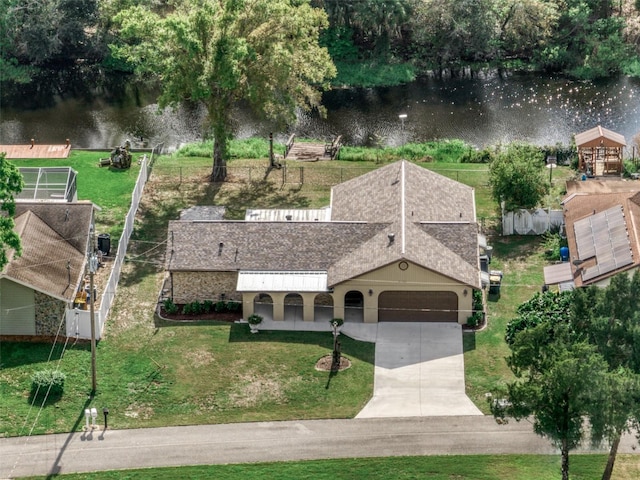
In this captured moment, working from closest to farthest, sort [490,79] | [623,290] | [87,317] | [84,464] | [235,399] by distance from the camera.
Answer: [623,290]
[84,464]
[235,399]
[87,317]
[490,79]

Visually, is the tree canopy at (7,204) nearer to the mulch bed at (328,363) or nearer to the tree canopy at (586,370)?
the mulch bed at (328,363)

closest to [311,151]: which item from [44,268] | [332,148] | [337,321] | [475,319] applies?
[332,148]

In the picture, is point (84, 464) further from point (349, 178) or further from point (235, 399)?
point (349, 178)

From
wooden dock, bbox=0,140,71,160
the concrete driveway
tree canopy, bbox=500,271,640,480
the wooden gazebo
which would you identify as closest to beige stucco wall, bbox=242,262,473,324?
the concrete driveway

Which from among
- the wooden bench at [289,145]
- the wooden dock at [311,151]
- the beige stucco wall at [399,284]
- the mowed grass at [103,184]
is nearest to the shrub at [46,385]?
the beige stucco wall at [399,284]

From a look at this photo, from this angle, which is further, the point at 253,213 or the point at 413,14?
the point at 413,14

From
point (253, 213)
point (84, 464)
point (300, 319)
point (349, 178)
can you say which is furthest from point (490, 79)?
point (84, 464)
